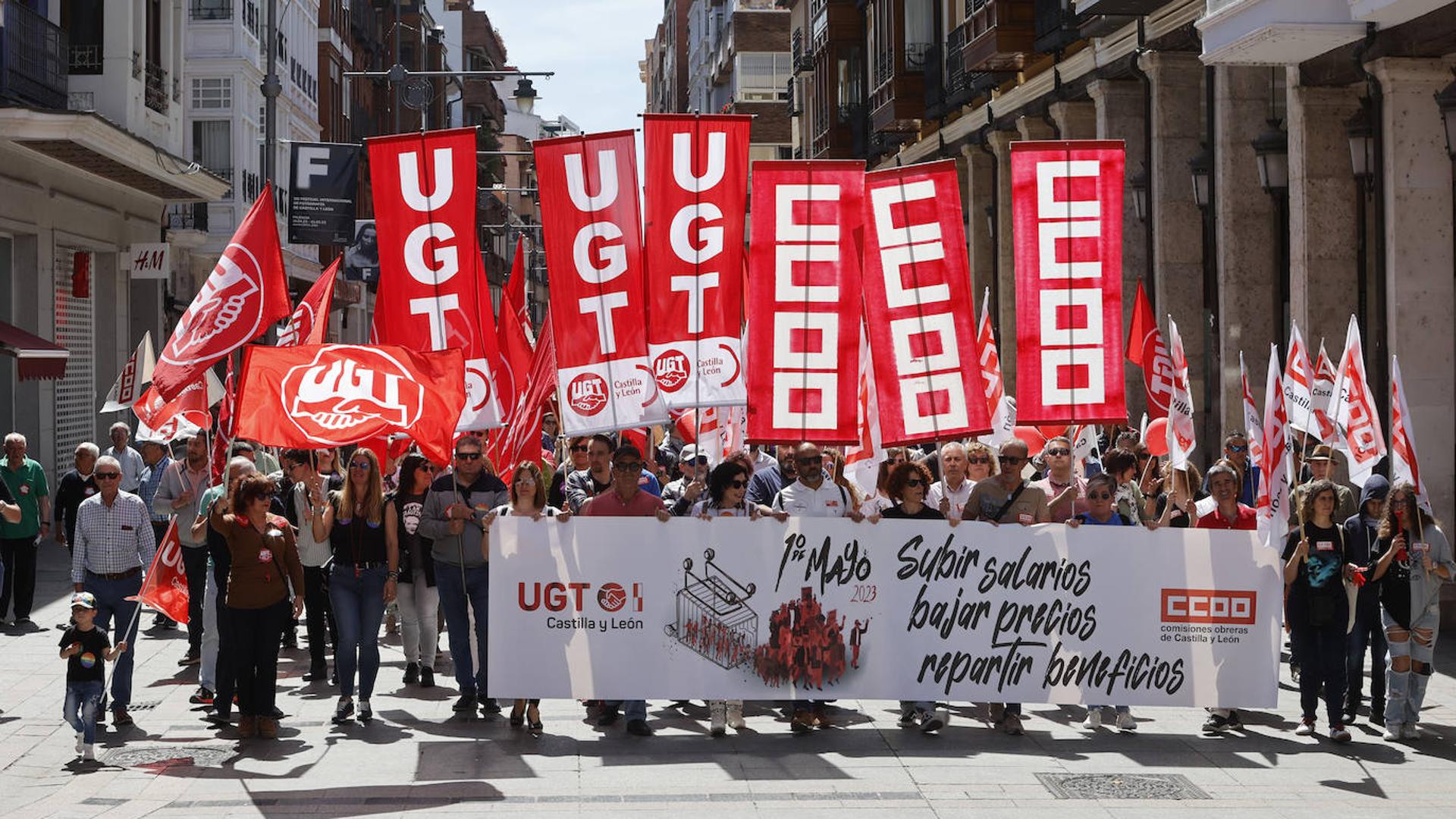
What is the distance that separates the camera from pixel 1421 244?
16.8 m

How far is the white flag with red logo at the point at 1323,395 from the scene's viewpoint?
13688 millimetres

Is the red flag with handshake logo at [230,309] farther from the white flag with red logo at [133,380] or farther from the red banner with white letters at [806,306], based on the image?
the white flag with red logo at [133,380]

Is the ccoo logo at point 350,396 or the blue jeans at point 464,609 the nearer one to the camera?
the ccoo logo at point 350,396

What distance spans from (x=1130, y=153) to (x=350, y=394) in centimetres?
1655

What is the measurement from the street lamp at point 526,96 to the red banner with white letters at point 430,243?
919 inches

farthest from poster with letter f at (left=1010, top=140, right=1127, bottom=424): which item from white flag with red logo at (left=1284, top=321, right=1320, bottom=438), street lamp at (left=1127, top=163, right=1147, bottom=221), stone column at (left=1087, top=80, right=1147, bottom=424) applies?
stone column at (left=1087, top=80, right=1147, bottom=424)

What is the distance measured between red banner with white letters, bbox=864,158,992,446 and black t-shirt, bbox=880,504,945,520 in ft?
1.34

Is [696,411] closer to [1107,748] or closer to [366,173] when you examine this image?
[1107,748]

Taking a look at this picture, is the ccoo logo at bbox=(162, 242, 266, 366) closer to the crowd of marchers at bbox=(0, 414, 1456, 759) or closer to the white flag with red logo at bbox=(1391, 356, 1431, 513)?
the crowd of marchers at bbox=(0, 414, 1456, 759)

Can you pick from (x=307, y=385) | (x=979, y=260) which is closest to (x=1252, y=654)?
(x=307, y=385)

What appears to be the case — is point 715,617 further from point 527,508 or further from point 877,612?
point 527,508

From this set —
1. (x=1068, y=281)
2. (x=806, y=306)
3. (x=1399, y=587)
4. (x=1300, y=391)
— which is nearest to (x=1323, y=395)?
(x=1300, y=391)

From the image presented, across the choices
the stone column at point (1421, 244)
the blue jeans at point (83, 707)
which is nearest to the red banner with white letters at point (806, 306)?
the blue jeans at point (83, 707)

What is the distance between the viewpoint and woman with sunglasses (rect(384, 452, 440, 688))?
11.7 m
